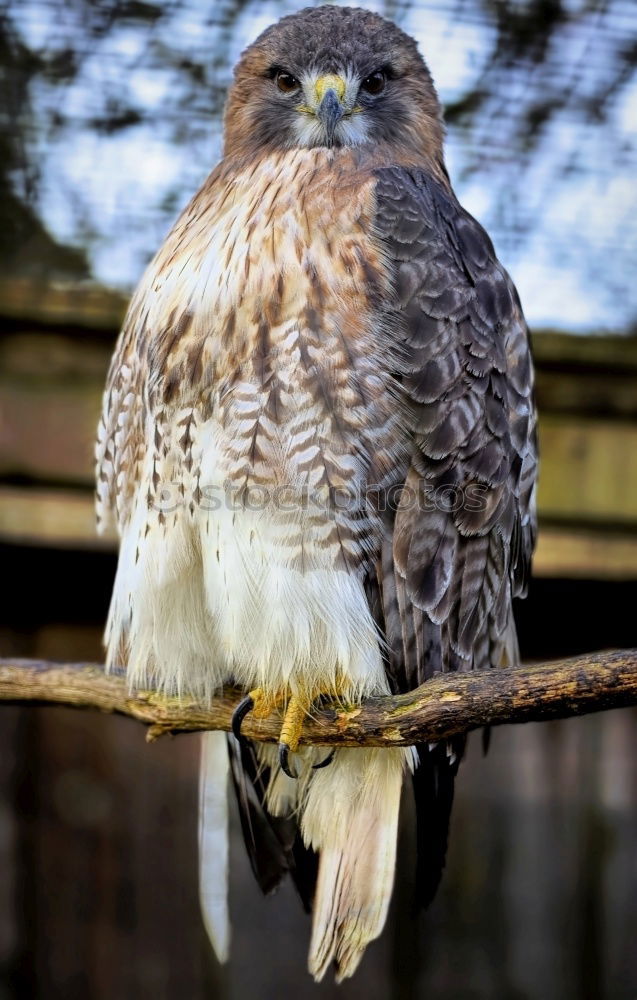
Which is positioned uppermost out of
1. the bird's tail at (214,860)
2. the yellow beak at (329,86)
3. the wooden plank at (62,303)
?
the yellow beak at (329,86)

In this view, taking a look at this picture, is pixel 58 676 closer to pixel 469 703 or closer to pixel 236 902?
pixel 469 703

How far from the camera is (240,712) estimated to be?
2.09 meters

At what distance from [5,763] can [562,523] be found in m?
1.94

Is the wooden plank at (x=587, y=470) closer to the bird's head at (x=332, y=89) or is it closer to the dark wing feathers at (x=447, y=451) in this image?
the dark wing feathers at (x=447, y=451)

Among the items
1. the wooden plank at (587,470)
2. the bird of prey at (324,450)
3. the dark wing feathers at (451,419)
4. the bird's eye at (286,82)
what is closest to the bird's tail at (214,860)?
the bird of prey at (324,450)

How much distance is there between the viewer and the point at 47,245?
3.15 metres

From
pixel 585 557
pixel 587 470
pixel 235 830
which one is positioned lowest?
Result: pixel 235 830

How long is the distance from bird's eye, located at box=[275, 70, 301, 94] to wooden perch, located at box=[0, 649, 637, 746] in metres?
1.39

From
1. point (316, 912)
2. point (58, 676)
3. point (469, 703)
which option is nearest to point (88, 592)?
point (58, 676)

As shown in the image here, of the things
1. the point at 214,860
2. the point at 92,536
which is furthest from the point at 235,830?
the point at 92,536

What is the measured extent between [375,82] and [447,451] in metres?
0.95

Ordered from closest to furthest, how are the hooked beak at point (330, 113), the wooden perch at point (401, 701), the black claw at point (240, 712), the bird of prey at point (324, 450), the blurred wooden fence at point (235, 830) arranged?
the wooden perch at point (401, 701) → the bird of prey at point (324, 450) → the black claw at point (240, 712) → the hooked beak at point (330, 113) → the blurred wooden fence at point (235, 830)

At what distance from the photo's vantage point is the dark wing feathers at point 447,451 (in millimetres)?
2043

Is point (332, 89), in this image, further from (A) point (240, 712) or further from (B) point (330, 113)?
(A) point (240, 712)
